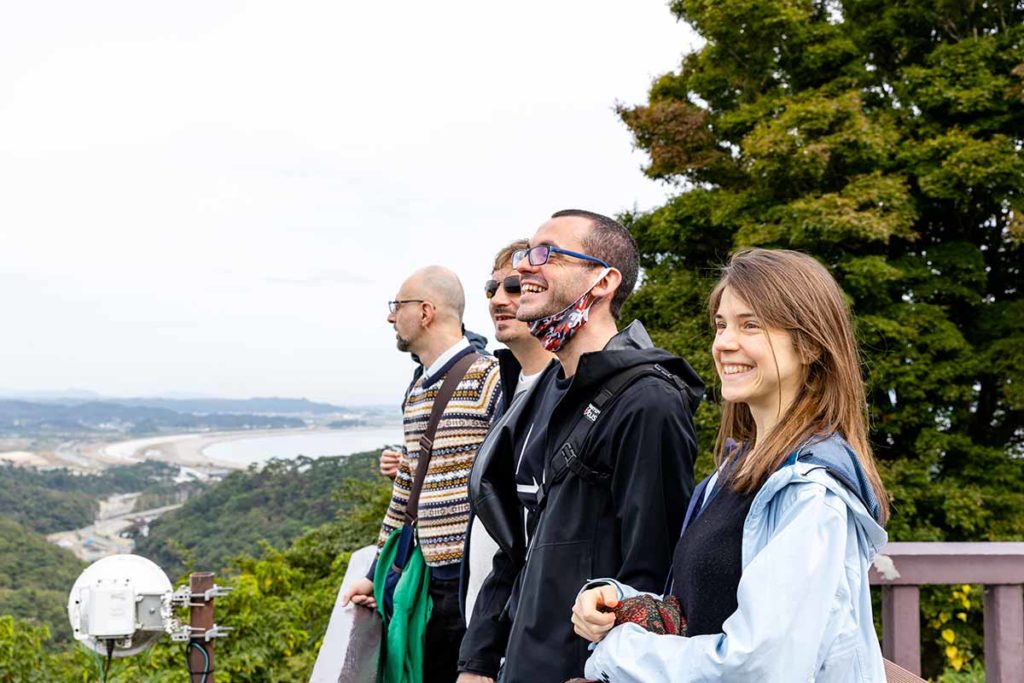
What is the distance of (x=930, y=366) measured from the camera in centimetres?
1005

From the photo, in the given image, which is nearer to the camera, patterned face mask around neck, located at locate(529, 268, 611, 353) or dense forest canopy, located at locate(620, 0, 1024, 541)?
patterned face mask around neck, located at locate(529, 268, 611, 353)

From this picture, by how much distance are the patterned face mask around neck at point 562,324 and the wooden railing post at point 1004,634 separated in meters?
1.77

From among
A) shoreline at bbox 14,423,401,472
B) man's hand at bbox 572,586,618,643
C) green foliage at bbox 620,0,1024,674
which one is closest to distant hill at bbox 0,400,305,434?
shoreline at bbox 14,423,401,472

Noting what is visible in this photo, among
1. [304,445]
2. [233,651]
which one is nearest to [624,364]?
[233,651]

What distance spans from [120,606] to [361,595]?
132 centimetres

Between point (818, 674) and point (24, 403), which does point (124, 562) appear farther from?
point (24, 403)

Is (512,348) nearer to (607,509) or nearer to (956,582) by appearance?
(607,509)

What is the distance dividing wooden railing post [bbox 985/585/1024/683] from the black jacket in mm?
1604

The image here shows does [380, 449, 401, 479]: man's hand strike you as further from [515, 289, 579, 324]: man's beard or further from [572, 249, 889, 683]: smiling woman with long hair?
[572, 249, 889, 683]: smiling woman with long hair

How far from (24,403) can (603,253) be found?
109761 millimetres

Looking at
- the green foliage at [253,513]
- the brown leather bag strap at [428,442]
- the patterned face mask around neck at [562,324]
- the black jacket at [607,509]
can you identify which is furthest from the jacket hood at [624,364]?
the green foliage at [253,513]

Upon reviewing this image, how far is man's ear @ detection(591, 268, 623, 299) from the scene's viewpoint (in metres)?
2.38

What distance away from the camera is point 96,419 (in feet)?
299

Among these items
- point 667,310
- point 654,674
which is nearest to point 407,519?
point 654,674
